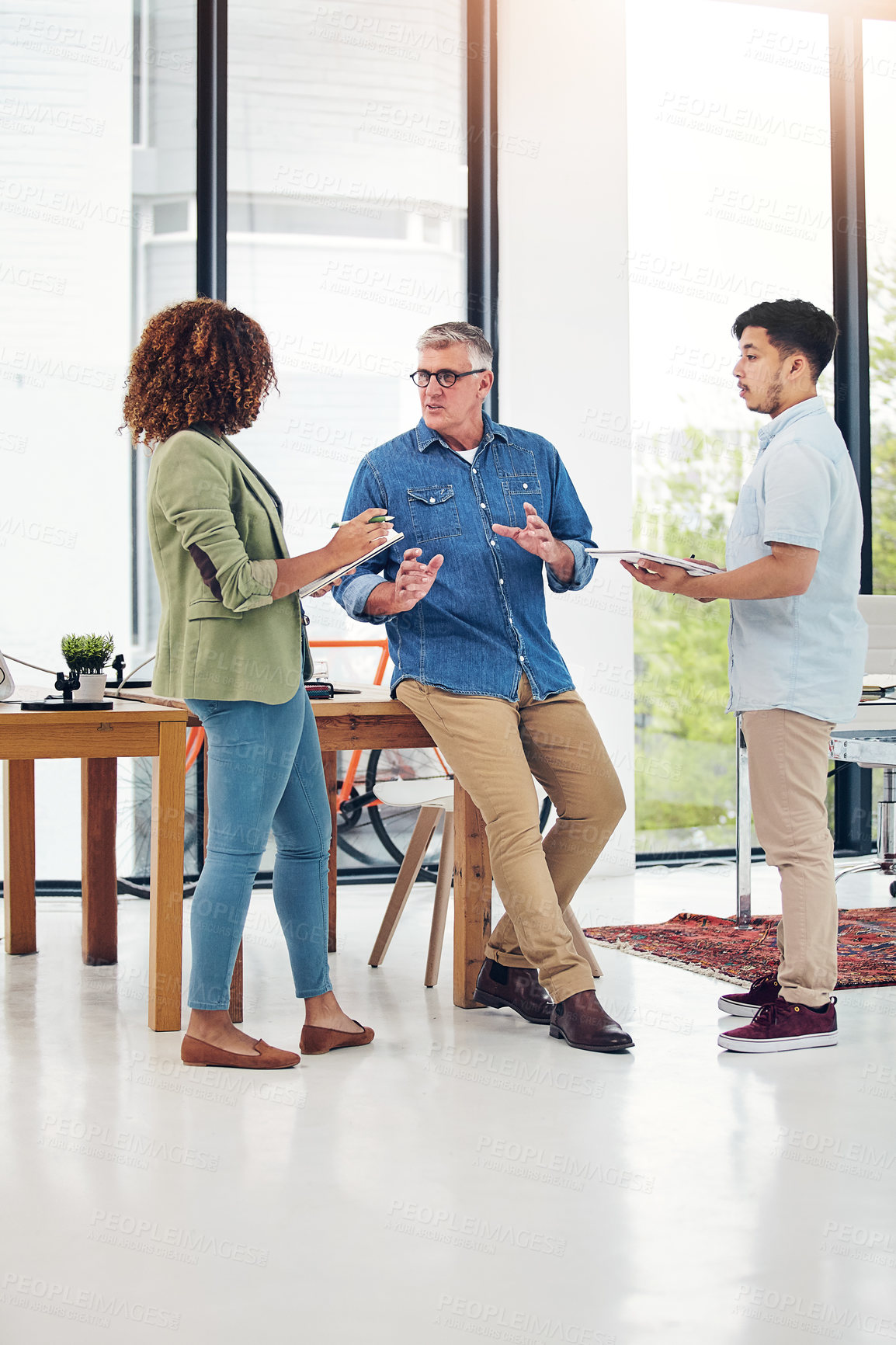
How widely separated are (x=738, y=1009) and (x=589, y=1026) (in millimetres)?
477

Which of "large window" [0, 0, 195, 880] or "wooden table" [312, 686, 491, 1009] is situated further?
"large window" [0, 0, 195, 880]

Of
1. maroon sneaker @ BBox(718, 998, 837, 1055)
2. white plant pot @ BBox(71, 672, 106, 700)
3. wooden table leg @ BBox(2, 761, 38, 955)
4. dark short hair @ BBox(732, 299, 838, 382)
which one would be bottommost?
maroon sneaker @ BBox(718, 998, 837, 1055)

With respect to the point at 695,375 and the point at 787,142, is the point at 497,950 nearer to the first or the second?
the point at 695,375

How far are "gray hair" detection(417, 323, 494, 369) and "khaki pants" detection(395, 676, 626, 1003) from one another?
76 cm

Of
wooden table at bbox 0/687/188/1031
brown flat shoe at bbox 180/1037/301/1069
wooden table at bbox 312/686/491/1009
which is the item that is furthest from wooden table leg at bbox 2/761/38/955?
brown flat shoe at bbox 180/1037/301/1069

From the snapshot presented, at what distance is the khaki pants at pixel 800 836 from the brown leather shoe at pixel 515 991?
1.80 feet

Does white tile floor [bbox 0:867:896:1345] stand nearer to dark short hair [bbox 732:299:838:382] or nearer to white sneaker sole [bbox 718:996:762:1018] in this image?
white sneaker sole [bbox 718:996:762:1018]

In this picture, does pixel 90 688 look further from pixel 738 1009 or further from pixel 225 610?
pixel 738 1009

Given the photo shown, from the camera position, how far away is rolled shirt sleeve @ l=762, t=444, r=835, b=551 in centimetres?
252

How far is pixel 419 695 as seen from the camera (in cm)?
280

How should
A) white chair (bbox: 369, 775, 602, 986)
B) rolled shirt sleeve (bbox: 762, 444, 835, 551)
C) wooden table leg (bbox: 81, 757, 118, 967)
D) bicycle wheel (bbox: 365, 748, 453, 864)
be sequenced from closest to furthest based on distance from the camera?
1. rolled shirt sleeve (bbox: 762, 444, 835, 551)
2. white chair (bbox: 369, 775, 602, 986)
3. wooden table leg (bbox: 81, 757, 118, 967)
4. bicycle wheel (bbox: 365, 748, 453, 864)

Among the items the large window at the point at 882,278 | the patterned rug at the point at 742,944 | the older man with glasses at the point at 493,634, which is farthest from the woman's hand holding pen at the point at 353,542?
the large window at the point at 882,278

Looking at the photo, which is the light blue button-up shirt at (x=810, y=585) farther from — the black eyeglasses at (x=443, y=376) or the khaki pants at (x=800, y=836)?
the black eyeglasses at (x=443, y=376)

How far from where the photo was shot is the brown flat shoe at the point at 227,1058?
8.11 feet
